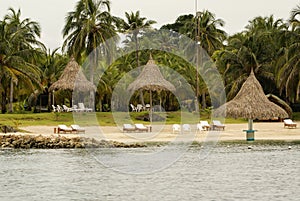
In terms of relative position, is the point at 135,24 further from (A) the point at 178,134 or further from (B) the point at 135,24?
(A) the point at 178,134

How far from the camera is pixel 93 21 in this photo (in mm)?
40250

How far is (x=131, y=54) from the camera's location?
47.0 metres

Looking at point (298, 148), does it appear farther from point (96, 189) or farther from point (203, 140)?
point (96, 189)

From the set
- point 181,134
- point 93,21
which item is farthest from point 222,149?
point 93,21

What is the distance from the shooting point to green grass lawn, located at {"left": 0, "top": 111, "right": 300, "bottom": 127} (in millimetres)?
35125

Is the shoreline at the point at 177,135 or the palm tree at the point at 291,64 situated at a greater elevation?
the palm tree at the point at 291,64

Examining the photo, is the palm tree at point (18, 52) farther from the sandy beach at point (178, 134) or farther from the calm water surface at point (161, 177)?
the calm water surface at point (161, 177)

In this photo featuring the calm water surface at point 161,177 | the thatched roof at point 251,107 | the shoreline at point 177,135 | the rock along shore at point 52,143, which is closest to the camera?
the calm water surface at point 161,177

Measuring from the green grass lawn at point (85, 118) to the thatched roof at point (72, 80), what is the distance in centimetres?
177

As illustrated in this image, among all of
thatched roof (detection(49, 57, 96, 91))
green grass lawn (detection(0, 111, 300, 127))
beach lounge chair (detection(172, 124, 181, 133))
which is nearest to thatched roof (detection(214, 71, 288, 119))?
beach lounge chair (detection(172, 124, 181, 133))

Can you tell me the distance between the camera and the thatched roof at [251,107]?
102ft

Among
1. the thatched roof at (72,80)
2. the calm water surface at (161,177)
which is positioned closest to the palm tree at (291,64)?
the thatched roof at (72,80)

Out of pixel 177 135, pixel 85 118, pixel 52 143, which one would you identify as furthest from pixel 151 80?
pixel 52 143

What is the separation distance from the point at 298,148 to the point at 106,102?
24.6 metres
